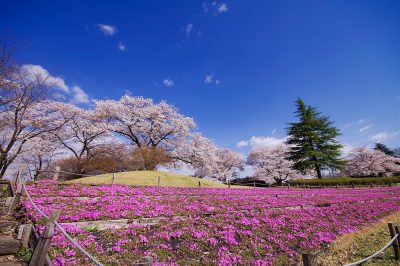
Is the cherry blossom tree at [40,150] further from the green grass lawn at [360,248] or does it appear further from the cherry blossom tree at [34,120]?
the green grass lawn at [360,248]

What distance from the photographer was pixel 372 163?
237ft

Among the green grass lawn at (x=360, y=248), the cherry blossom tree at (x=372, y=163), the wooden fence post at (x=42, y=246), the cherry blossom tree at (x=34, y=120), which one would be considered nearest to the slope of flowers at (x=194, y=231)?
the green grass lawn at (x=360, y=248)

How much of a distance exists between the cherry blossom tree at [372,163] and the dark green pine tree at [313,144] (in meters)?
27.6

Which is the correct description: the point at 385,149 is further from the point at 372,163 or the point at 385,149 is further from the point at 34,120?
the point at 34,120

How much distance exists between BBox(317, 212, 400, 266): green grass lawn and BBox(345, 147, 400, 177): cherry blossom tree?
2939 inches

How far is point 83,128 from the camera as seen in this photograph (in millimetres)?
37094

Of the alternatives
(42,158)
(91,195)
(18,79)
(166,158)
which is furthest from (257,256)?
(42,158)

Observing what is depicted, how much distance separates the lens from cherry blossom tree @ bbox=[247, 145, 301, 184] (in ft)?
214

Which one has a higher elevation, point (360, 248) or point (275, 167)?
point (275, 167)

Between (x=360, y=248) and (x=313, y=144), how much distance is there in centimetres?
5153

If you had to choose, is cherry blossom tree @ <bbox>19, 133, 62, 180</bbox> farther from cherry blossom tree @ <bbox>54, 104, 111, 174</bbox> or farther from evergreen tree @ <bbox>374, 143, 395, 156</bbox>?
evergreen tree @ <bbox>374, 143, 395, 156</bbox>

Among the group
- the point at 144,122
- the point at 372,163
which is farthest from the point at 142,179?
the point at 372,163

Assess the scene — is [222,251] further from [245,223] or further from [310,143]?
[310,143]

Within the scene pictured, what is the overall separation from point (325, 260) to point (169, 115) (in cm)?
3752
